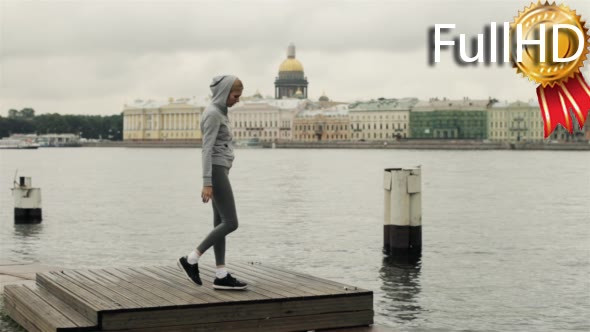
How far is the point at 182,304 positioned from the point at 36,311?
112 centimetres

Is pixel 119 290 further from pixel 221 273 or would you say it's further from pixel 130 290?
pixel 221 273

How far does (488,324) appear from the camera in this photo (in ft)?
28.1

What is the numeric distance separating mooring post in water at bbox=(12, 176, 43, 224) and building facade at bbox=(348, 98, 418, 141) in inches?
5425

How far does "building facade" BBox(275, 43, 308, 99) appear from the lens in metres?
174

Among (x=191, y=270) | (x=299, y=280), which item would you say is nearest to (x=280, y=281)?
(x=299, y=280)

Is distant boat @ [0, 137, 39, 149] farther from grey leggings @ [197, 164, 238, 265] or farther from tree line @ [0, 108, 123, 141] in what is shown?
grey leggings @ [197, 164, 238, 265]

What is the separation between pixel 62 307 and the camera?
6.45m

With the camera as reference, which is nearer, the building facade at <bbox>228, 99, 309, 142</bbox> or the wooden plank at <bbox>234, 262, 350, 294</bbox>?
the wooden plank at <bbox>234, 262, 350, 294</bbox>

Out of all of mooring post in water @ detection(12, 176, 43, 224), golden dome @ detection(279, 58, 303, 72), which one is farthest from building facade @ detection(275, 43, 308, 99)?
mooring post in water @ detection(12, 176, 43, 224)

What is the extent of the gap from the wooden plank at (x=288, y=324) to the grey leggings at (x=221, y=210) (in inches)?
24.9

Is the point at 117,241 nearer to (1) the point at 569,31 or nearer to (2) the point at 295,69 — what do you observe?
(1) the point at 569,31

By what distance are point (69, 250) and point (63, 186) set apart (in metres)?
22.5

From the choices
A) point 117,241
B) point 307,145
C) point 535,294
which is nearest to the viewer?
point 535,294

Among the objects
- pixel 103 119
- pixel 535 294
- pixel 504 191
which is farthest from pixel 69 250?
pixel 103 119
